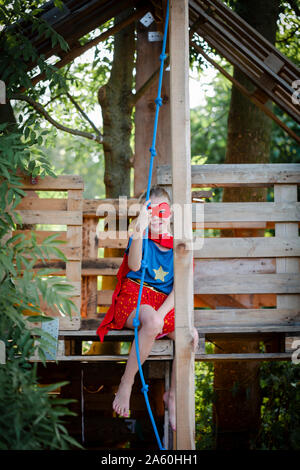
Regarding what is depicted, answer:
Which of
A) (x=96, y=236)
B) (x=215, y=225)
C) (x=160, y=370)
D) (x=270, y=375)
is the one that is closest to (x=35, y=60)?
(x=96, y=236)

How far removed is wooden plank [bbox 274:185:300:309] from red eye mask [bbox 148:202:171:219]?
891 mm

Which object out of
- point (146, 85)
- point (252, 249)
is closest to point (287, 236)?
point (252, 249)

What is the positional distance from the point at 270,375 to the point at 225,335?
1751 millimetres

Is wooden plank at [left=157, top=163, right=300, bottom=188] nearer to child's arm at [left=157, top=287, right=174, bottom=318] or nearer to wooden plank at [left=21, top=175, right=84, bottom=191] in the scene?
wooden plank at [left=21, top=175, right=84, bottom=191]

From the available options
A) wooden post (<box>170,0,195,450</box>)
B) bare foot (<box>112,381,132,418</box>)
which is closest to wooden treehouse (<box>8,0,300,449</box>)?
wooden post (<box>170,0,195,450</box>)

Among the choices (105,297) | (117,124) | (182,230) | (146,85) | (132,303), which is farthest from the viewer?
(117,124)

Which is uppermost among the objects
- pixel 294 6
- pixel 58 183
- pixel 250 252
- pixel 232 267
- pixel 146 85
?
pixel 294 6

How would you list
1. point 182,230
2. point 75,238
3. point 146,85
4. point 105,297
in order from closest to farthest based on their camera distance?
point 182,230 < point 75,238 < point 105,297 < point 146,85

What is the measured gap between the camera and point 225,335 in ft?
15.0

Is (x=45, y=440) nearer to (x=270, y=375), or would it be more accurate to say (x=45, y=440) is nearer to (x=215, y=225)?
(x=215, y=225)

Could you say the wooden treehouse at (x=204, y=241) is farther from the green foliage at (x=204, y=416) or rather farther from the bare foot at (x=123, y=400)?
the green foliage at (x=204, y=416)

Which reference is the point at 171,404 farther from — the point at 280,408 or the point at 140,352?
the point at 280,408

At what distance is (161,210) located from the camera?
374 centimetres

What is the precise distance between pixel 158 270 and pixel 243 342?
2.35 m
